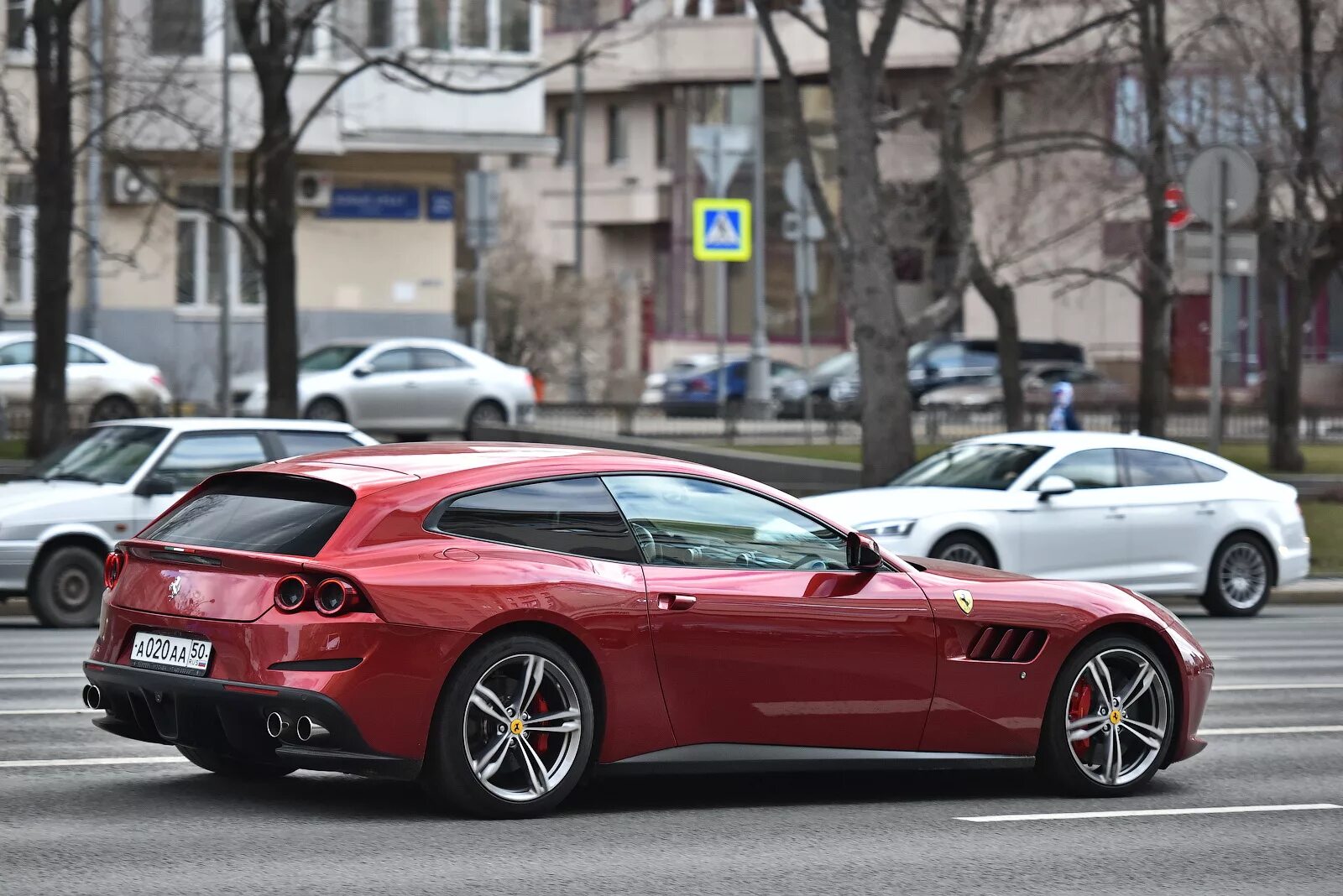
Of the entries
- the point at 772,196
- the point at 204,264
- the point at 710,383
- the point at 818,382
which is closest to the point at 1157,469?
the point at 204,264

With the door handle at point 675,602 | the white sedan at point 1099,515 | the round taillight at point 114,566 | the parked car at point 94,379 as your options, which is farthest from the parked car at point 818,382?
the door handle at point 675,602

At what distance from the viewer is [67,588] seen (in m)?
16.3

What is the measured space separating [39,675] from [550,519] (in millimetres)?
5408

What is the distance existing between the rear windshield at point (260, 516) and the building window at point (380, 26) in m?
32.3

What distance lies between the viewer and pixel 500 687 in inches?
310

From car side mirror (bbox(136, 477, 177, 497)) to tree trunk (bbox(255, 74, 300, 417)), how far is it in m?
8.90

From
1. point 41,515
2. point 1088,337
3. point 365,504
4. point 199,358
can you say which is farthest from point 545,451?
point 1088,337

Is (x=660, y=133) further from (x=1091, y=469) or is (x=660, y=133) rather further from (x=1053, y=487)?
(x=1053, y=487)

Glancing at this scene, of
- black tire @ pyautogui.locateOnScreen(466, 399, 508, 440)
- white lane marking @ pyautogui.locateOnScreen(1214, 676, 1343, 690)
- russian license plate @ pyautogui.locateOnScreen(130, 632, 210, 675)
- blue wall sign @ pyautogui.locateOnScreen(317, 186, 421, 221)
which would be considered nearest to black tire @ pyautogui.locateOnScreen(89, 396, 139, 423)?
black tire @ pyautogui.locateOnScreen(466, 399, 508, 440)

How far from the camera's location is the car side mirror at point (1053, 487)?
17.8 metres

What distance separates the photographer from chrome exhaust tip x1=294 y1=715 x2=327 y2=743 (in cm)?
754

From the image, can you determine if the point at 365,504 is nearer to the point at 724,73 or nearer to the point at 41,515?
the point at 41,515

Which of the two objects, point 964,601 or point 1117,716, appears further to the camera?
point 1117,716

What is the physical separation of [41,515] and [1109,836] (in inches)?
387
